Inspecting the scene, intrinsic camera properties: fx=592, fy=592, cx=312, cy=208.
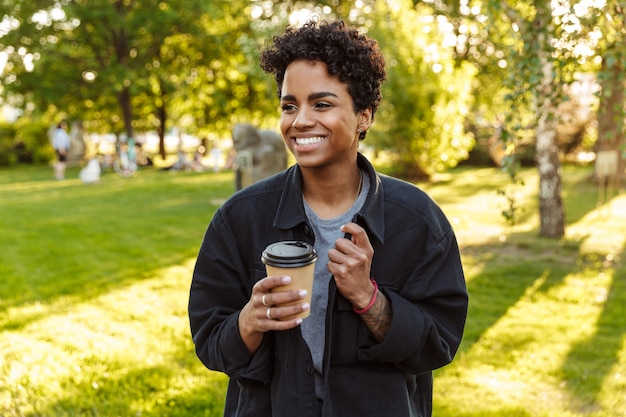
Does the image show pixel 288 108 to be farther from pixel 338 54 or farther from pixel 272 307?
pixel 272 307

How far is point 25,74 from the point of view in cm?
2553

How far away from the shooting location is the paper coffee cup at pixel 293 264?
1677 mm

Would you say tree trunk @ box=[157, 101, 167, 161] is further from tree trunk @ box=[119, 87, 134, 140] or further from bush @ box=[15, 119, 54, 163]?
bush @ box=[15, 119, 54, 163]

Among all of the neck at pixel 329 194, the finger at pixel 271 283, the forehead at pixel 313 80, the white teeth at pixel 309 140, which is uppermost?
the forehead at pixel 313 80

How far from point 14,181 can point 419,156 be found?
14494 mm

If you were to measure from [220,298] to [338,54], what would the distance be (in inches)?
36.5

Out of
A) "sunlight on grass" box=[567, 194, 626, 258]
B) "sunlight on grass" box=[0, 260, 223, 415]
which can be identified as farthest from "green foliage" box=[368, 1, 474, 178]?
"sunlight on grass" box=[0, 260, 223, 415]

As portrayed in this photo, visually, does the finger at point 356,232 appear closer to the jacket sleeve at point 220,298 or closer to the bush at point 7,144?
the jacket sleeve at point 220,298

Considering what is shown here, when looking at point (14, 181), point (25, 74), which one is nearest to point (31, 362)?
point (14, 181)

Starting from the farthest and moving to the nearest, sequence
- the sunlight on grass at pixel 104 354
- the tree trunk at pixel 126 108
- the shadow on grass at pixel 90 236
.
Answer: the tree trunk at pixel 126 108 → the shadow on grass at pixel 90 236 → the sunlight on grass at pixel 104 354

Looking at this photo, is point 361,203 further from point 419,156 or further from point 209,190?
point 419,156

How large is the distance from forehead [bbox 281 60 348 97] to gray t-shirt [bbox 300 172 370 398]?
1.42 feet

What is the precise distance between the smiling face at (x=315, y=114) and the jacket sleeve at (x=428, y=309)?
0.47 meters

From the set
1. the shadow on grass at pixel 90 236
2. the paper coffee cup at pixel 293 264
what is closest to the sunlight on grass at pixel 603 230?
the shadow on grass at pixel 90 236
